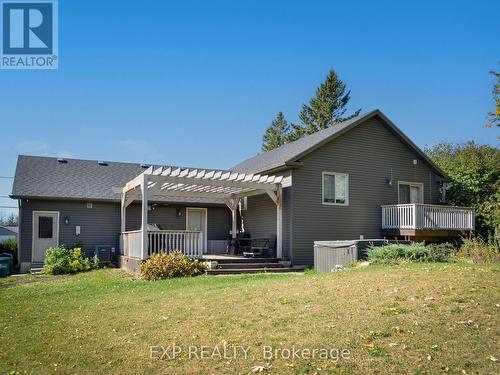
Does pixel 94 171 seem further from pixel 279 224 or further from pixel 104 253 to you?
pixel 279 224

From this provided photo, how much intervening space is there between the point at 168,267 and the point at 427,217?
10.6 m

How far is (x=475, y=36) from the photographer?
16188 mm

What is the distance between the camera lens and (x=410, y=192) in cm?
2044

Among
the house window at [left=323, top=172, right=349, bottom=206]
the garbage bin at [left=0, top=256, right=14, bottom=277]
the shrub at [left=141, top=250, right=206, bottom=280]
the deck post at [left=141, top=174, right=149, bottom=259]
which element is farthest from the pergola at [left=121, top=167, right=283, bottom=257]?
the garbage bin at [left=0, top=256, right=14, bottom=277]

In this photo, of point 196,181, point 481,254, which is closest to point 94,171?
point 196,181

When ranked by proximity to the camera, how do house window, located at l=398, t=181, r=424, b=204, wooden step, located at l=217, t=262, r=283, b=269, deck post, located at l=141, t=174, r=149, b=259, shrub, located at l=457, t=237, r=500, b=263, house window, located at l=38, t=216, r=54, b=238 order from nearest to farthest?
shrub, located at l=457, t=237, r=500, b=263 → deck post, located at l=141, t=174, r=149, b=259 → wooden step, located at l=217, t=262, r=283, b=269 → house window, located at l=38, t=216, r=54, b=238 → house window, located at l=398, t=181, r=424, b=204

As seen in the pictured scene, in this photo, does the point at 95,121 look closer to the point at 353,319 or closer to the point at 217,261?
the point at 217,261

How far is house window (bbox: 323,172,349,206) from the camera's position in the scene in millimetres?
18062

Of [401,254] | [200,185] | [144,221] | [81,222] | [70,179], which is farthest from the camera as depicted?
[70,179]

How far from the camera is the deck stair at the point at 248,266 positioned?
14536mm

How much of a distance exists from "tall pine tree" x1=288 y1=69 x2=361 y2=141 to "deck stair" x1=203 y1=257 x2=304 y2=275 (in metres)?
30.2

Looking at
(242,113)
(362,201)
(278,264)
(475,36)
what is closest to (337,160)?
(362,201)

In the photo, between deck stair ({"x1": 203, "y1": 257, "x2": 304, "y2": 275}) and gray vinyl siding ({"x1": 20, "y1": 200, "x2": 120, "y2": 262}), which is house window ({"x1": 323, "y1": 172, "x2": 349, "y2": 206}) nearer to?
deck stair ({"x1": 203, "y1": 257, "x2": 304, "y2": 275})

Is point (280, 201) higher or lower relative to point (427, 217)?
higher
